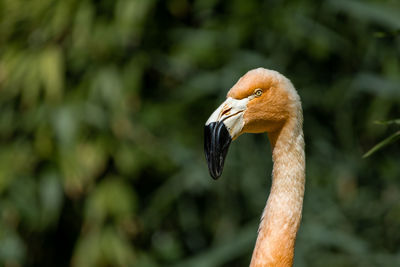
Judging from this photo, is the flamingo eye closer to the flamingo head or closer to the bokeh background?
the flamingo head

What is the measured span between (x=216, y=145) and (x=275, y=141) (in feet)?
0.65

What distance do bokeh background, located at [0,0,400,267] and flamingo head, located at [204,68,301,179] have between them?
172cm

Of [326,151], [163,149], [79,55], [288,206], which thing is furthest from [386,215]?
[79,55]

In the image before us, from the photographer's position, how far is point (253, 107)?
1559 mm

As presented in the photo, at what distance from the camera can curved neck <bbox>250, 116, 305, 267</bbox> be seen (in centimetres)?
151

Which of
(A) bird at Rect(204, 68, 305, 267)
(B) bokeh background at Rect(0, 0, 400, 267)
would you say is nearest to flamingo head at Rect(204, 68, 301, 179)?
(A) bird at Rect(204, 68, 305, 267)

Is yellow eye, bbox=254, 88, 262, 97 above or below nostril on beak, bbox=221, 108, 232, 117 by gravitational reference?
above

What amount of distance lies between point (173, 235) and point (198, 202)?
27cm

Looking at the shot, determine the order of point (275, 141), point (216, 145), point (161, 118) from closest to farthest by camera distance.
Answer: point (216, 145), point (275, 141), point (161, 118)

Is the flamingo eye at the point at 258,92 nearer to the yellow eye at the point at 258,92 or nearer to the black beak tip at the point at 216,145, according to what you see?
the yellow eye at the point at 258,92

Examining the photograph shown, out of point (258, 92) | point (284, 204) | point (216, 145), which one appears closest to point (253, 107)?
point (258, 92)

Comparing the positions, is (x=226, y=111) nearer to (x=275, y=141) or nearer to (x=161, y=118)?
(x=275, y=141)

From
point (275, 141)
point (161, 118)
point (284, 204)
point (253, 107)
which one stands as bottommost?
point (161, 118)

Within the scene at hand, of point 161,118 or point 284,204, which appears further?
point 161,118
